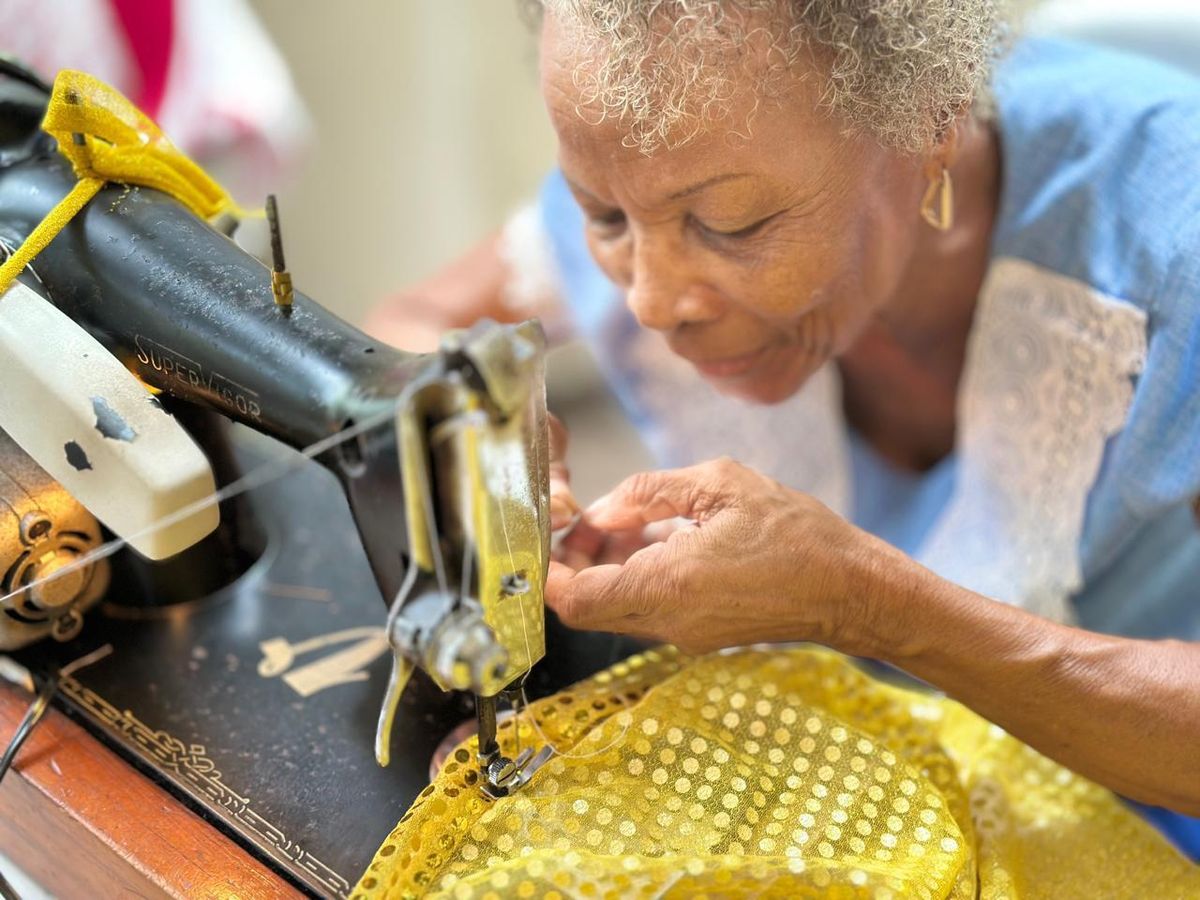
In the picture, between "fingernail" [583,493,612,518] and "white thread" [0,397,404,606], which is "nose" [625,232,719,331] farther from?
"white thread" [0,397,404,606]

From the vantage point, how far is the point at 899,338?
1.54 meters

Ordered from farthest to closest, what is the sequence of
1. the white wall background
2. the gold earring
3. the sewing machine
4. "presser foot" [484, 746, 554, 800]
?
the white wall background → the gold earring → "presser foot" [484, 746, 554, 800] → the sewing machine

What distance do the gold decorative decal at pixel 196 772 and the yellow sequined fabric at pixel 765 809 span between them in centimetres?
11

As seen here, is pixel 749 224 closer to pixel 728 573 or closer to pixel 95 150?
pixel 728 573

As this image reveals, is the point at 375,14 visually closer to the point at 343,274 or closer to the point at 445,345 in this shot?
the point at 343,274

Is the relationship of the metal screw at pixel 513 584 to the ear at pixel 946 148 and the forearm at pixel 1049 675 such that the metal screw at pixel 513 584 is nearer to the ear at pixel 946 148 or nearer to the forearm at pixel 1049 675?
the forearm at pixel 1049 675

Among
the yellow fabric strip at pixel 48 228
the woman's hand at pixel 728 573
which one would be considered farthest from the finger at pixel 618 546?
the yellow fabric strip at pixel 48 228

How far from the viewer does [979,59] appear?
1.01 meters

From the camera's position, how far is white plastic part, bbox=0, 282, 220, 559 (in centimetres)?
83

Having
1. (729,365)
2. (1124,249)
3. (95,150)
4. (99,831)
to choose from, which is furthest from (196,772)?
(1124,249)

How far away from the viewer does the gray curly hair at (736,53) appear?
884mm

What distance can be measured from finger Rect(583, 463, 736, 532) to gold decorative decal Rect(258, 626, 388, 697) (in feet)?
0.84

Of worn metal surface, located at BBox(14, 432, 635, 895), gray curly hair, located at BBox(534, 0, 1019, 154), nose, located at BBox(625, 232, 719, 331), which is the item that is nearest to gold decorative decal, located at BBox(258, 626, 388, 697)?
worn metal surface, located at BBox(14, 432, 635, 895)

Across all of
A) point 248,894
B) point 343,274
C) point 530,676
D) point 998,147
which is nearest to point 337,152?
point 343,274
